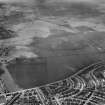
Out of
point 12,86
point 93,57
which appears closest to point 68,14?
point 93,57

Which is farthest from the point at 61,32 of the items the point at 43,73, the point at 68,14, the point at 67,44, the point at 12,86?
the point at 12,86

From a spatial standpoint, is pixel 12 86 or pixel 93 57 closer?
pixel 12 86

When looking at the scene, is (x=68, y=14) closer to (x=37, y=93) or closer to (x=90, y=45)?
(x=90, y=45)

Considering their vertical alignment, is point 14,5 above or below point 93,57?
above

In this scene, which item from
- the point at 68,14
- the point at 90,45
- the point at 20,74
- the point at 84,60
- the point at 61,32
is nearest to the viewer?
the point at 20,74

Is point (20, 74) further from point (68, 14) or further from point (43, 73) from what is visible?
point (68, 14)

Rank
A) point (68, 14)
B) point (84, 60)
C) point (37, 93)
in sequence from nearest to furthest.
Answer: point (37, 93), point (84, 60), point (68, 14)
